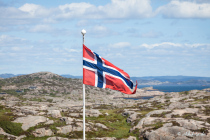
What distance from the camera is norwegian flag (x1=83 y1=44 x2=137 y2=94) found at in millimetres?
22406

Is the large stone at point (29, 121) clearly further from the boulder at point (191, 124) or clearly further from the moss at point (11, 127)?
the boulder at point (191, 124)

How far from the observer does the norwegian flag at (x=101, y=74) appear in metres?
22.4

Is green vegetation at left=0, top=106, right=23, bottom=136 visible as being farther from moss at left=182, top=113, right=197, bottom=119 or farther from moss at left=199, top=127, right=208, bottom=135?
moss at left=182, top=113, right=197, bottom=119

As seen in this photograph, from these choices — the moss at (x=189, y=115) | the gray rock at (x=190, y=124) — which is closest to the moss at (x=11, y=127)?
the gray rock at (x=190, y=124)

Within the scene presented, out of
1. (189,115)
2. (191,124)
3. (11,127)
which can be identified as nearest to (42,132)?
(11,127)

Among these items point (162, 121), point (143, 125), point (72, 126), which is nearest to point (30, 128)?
point (72, 126)

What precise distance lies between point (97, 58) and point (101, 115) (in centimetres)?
5623

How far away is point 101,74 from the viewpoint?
23359mm

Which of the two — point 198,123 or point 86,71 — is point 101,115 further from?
point 86,71

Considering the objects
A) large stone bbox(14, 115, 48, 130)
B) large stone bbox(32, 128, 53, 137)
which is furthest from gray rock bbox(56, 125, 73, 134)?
large stone bbox(14, 115, 48, 130)

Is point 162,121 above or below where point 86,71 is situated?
below

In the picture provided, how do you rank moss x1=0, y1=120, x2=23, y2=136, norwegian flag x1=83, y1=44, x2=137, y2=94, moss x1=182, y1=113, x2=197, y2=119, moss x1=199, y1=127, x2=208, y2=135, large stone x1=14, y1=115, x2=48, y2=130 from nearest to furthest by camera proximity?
norwegian flag x1=83, y1=44, x2=137, y2=94
moss x1=199, y1=127, x2=208, y2=135
moss x1=0, y1=120, x2=23, y2=136
large stone x1=14, y1=115, x2=48, y2=130
moss x1=182, y1=113, x2=197, y2=119

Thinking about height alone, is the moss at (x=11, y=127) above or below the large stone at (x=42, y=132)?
above

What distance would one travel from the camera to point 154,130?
4688 centimetres
